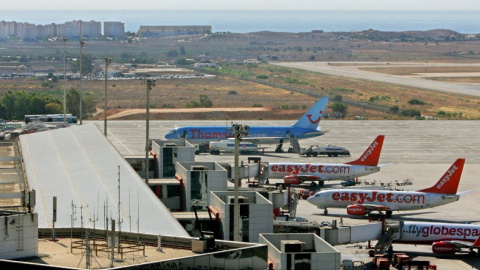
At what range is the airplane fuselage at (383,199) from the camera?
95125mm

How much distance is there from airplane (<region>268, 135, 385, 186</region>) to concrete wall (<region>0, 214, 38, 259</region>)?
69.7 metres

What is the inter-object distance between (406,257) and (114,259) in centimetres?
3678

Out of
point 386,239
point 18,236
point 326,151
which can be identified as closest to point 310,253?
point 18,236

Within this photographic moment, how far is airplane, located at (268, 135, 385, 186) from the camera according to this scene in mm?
112500

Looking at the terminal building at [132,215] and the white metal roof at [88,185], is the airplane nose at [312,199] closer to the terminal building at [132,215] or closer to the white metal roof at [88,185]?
the terminal building at [132,215]

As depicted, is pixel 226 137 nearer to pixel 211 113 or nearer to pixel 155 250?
pixel 211 113

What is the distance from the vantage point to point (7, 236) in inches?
1682

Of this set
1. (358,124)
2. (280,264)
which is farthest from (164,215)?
(358,124)

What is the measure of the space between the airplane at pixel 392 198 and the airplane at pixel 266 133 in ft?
156

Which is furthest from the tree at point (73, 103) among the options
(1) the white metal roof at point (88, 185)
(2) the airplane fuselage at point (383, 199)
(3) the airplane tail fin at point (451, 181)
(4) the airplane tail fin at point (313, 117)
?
(3) the airplane tail fin at point (451, 181)

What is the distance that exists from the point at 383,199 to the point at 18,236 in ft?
190

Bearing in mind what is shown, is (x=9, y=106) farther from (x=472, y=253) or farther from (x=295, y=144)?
(x=472, y=253)

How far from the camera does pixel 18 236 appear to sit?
4300cm

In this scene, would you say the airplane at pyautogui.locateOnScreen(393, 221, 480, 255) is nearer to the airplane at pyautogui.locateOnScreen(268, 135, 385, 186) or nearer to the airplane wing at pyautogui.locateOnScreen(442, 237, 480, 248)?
the airplane wing at pyautogui.locateOnScreen(442, 237, 480, 248)
